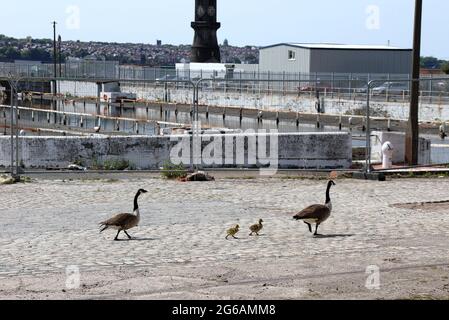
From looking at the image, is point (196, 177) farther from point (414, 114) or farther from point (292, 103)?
point (292, 103)

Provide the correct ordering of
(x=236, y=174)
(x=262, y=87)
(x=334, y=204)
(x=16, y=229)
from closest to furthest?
1. (x=16, y=229)
2. (x=334, y=204)
3. (x=236, y=174)
4. (x=262, y=87)

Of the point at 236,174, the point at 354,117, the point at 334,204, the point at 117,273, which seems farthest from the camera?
the point at 354,117

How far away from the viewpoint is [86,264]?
36.3 feet

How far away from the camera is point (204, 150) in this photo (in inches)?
840

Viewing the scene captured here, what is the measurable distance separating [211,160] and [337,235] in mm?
8656

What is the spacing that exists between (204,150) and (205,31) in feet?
271

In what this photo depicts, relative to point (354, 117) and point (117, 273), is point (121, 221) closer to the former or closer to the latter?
point (117, 273)

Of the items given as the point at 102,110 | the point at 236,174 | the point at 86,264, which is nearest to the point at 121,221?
the point at 86,264

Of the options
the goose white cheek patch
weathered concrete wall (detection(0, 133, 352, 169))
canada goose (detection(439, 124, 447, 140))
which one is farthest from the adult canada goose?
the goose white cheek patch

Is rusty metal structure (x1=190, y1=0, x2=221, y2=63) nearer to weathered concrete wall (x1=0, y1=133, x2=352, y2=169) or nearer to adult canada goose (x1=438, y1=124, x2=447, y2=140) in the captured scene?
adult canada goose (x1=438, y1=124, x2=447, y2=140)

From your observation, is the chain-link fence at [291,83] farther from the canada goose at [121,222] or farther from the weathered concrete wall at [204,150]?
the canada goose at [121,222]

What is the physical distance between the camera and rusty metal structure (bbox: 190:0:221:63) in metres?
102

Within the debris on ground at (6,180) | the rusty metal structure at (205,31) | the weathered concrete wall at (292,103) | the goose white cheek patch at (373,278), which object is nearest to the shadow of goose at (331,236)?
the goose white cheek patch at (373,278)

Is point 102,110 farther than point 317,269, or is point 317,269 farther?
point 102,110
